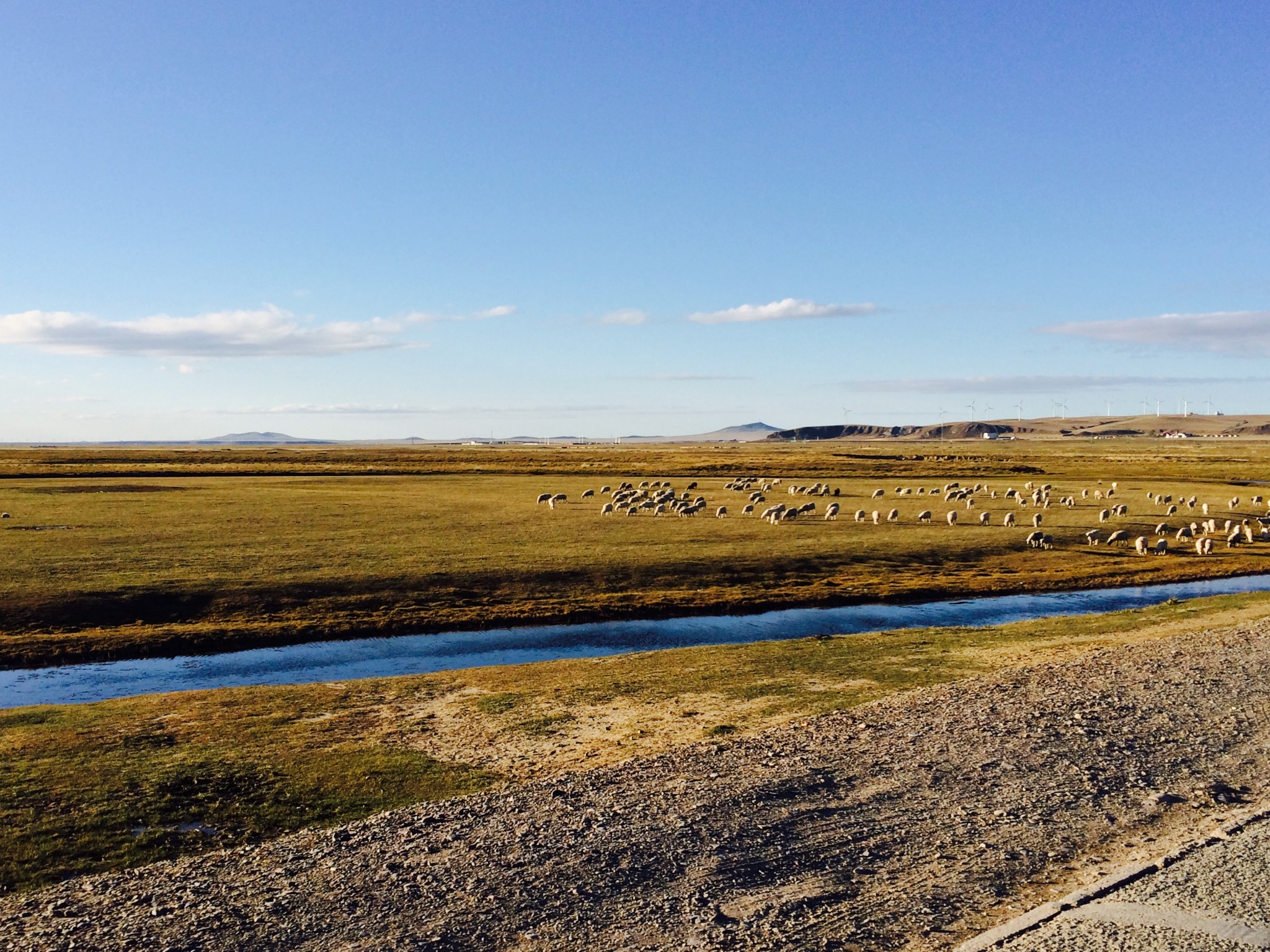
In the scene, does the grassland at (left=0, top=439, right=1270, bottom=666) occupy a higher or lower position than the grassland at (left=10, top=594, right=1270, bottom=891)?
higher

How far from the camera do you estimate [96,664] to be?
2880 centimetres

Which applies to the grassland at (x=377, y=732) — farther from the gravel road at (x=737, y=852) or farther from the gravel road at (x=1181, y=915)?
the gravel road at (x=1181, y=915)

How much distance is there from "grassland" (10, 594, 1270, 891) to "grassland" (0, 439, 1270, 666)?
7803mm

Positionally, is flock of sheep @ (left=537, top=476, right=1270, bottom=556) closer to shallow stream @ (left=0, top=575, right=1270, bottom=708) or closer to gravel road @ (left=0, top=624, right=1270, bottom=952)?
shallow stream @ (left=0, top=575, right=1270, bottom=708)

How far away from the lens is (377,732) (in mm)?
20812

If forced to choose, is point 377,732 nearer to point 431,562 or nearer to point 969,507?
point 431,562

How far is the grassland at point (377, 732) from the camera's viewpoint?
15.5m

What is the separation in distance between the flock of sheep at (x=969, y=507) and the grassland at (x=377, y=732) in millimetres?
22676

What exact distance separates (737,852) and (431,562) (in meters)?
29.1

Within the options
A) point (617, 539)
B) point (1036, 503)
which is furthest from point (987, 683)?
point (1036, 503)

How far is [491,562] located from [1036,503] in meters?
44.1

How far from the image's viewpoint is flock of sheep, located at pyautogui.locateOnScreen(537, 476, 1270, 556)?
2087 inches

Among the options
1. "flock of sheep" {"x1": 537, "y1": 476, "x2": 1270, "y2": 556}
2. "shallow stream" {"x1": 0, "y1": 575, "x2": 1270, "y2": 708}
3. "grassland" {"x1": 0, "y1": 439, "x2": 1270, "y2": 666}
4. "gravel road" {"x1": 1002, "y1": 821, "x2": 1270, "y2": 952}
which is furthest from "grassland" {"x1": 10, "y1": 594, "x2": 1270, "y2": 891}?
"flock of sheep" {"x1": 537, "y1": 476, "x2": 1270, "y2": 556}

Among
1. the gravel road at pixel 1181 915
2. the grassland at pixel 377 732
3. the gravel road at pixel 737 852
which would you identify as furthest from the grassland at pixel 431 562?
the gravel road at pixel 1181 915
